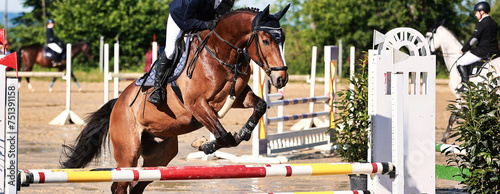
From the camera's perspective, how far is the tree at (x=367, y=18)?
26.4m

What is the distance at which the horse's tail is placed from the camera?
492 cm

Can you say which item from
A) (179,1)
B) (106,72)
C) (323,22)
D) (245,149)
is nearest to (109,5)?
(323,22)

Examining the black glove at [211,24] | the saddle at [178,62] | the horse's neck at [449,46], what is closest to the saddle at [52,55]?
the horse's neck at [449,46]

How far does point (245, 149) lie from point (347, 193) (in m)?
5.10

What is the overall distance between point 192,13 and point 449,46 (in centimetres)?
620

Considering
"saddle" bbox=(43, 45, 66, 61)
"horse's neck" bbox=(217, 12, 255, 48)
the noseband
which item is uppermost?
"saddle" bbox=(43, 45, 66, 61)

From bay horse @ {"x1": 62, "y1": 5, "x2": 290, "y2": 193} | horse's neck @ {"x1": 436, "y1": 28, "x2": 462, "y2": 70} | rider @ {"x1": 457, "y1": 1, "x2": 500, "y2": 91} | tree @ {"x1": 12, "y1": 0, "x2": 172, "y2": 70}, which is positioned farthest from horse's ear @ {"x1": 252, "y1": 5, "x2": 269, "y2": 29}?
tree @ {"x1": 12, "y1": 0, "x2": 172, "y2": 70}

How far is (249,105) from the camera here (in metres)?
4.29

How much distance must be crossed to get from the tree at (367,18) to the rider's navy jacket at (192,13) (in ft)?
71.9

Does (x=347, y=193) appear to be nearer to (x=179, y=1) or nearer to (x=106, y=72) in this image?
(x=179, y=1)

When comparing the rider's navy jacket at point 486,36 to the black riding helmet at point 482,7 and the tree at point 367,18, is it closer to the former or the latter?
the black riding helmet at point 482,7

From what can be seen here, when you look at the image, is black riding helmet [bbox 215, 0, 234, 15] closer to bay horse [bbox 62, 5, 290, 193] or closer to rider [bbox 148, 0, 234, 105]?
rider [bbox 148, 0, 234, 105]

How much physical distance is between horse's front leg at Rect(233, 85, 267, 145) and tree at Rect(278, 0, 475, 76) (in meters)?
22.1

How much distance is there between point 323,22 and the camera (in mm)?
26953
